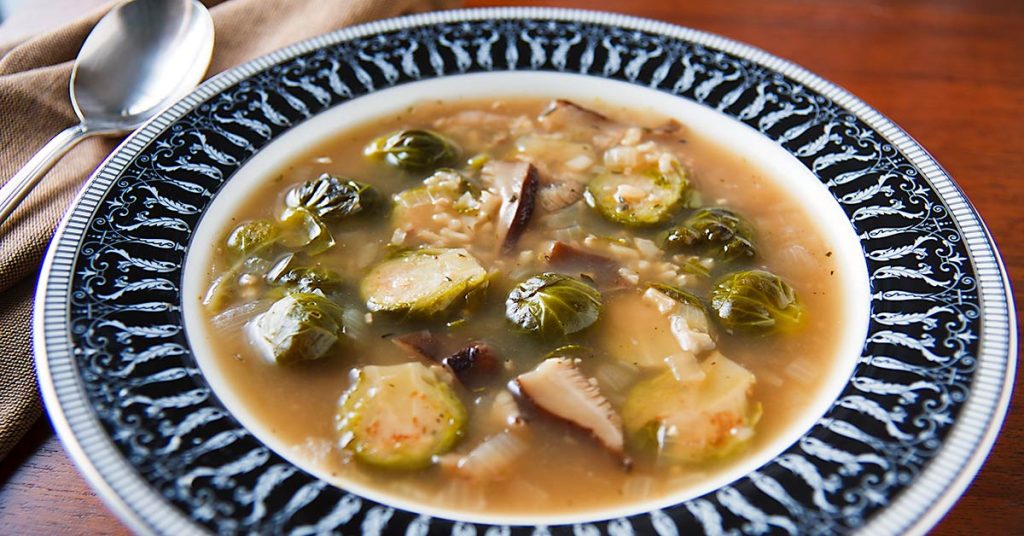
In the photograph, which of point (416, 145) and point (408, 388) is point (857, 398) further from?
point (416, 145)

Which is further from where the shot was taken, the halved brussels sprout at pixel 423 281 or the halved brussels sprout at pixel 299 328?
the halved brussels sprout at pixel 423 281

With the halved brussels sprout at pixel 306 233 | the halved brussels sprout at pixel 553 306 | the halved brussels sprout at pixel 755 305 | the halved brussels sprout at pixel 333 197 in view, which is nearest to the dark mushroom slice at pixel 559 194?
the halved brussels sprout at pixel 553 306

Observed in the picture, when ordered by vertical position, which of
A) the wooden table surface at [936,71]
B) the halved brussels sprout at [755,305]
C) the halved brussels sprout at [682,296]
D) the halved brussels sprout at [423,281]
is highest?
the wooden table surface at [936,71]

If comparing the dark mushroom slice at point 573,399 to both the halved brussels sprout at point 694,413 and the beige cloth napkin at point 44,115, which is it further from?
the beige cloth napkin at point 44,115

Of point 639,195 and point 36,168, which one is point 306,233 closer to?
point 36,168

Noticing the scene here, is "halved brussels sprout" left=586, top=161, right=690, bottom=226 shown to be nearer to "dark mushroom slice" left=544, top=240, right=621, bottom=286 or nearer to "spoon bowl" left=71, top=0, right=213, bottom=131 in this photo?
"dark mushroom slice" left=544, top=240, right=621, bottom=286

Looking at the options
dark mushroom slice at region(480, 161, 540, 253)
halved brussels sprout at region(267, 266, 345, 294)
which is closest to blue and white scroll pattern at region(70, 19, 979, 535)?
halved brussels sprout at region(267, 266, 345, 294)

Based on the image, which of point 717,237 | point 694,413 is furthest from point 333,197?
point 694,413
